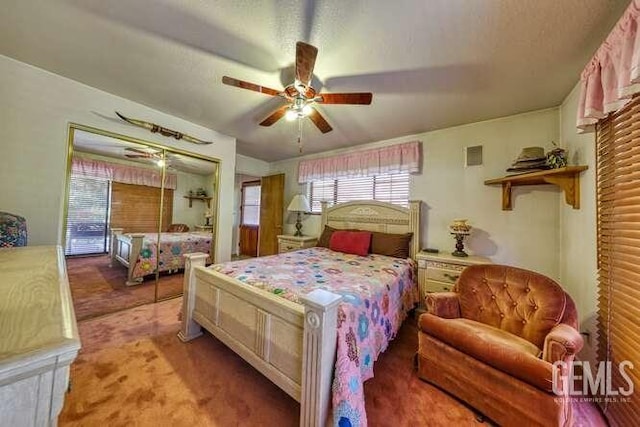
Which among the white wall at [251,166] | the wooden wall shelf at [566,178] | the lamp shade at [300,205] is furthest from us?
the white wall at [251,166]

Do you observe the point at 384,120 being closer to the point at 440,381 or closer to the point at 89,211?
the point at 440,381

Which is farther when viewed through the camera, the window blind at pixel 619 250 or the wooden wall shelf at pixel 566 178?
the wooden wall shelf at pixel 566 178

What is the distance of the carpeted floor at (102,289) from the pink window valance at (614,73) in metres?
4.58

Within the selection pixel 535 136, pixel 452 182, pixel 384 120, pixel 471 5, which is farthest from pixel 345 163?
pixel 471 5

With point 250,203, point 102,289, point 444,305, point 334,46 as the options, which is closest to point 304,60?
point 334,46

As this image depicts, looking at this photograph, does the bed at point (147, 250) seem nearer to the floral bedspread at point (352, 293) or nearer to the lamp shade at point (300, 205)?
the floral bedspread at point (352, 293)

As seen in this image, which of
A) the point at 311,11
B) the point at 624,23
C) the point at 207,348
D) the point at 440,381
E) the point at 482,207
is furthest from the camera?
the point at 482,207

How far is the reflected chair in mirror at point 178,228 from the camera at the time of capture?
10.7 ft

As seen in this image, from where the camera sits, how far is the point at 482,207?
2.76 meters

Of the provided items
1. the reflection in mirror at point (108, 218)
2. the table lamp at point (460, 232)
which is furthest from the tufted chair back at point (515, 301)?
the reflection in mirror at point (108, 218)

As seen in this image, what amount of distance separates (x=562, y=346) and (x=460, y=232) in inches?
60.0

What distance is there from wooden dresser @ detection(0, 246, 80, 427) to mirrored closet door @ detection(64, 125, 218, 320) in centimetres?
248

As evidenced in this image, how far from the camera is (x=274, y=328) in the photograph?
1.49 metres

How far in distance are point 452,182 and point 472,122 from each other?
0.76 m
